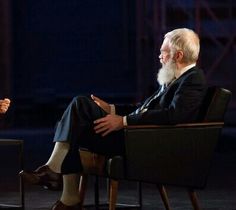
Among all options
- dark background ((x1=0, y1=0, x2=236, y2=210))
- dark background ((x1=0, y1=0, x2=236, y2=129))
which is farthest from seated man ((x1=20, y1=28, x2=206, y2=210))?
dark background ((x1=0, y1=0, x2=236, y2=129))

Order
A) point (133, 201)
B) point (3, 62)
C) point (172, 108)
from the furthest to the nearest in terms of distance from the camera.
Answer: point (3, 62) → point (133, 201) → point (172, 108)

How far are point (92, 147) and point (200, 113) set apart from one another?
2.22 ft

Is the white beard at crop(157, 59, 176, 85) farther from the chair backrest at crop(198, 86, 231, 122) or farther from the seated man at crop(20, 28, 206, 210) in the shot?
the chair backrest at crop(198, 86, 231, 122)

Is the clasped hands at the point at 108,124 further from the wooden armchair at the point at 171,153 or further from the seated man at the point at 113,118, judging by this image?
the wooden armchair at the point at 171,153

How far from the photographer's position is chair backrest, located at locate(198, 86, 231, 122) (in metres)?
4.55

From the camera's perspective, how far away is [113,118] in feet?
14.9

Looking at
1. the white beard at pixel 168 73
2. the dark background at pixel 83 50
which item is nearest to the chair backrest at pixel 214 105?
the white beard at pixel 168 73

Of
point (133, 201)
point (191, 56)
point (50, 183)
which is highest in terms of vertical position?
point (191, 56)

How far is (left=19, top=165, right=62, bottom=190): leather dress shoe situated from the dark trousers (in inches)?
3.8

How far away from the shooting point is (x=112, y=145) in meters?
4.65

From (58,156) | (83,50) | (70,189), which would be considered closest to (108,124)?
(58,156)

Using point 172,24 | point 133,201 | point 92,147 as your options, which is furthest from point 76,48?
point 92,147

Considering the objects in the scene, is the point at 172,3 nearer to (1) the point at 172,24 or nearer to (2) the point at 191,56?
(1) the point at 172,24

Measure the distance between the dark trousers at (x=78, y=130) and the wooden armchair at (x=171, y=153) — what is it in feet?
0.54
